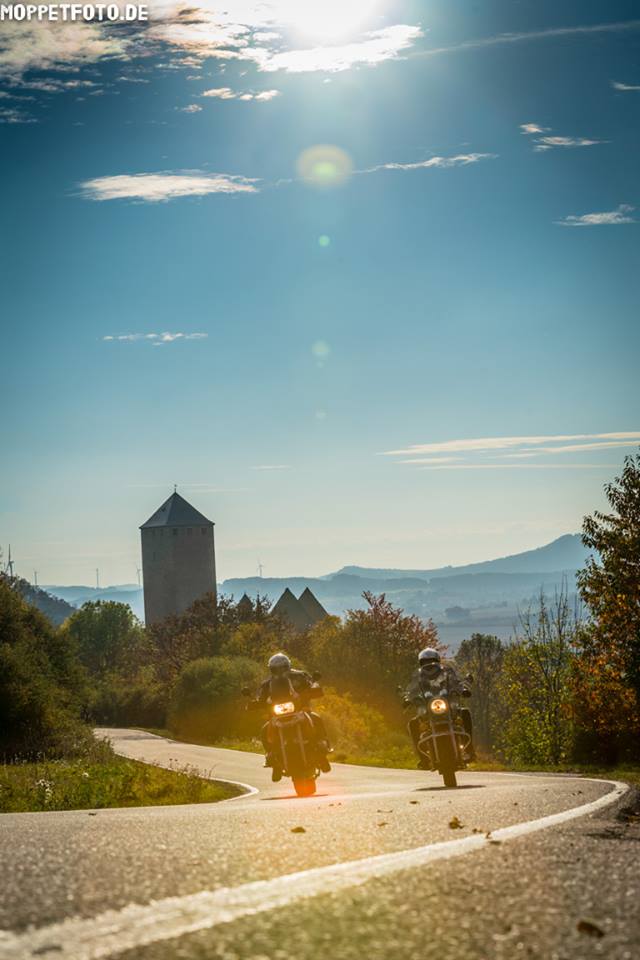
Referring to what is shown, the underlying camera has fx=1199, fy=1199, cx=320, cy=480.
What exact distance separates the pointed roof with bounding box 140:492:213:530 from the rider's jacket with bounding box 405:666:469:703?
438 feet

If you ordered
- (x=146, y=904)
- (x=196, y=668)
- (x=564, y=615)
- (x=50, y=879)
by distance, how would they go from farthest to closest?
(x=196, y=668), (x=564, y=615), (x=50, y=879), (x=146, y=904)

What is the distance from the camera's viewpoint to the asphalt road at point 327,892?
3.62m

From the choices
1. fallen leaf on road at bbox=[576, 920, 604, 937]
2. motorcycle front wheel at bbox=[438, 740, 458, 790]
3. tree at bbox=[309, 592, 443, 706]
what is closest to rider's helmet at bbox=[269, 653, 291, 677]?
motorcycle front wheel at bbox=[438, 740, 458, 790]

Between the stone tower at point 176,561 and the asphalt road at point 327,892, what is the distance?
13983 cm

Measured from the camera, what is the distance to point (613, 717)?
32.1 metres

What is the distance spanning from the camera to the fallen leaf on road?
12.5 feet

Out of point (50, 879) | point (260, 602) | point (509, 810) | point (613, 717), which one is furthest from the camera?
point (260, 602)

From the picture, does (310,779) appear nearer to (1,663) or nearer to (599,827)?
(599,827)

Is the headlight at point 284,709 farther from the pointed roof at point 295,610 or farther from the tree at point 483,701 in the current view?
the pointed roof at point 295,610

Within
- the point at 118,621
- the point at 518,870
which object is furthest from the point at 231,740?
the point at 118,621

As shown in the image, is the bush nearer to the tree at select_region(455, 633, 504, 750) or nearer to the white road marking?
the tree at select_region(455, 633, 504, 750)

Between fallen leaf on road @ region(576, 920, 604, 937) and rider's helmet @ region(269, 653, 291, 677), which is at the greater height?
rider's helmet @ region(269, 653, 291, 677)

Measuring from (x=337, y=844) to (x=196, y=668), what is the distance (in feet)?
189

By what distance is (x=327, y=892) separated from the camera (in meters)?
4.43
